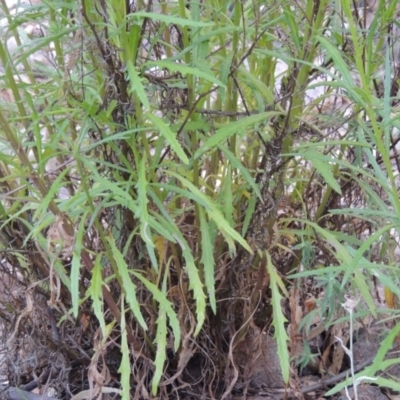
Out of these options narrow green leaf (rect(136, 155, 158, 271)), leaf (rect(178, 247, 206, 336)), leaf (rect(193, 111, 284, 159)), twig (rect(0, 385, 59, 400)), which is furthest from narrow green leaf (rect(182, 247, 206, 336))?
twig (rect(0, 385, 59, 400))

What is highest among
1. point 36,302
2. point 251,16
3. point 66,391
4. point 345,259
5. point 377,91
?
point 251,16

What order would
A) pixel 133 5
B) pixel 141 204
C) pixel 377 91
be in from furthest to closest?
1. pixel 377 91
2. pixel 133 5
3. pixel 141 204

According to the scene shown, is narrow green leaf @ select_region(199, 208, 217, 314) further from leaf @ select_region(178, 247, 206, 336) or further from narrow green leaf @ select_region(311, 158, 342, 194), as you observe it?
narrow green leaf @ select_region(311, 158, 342, 194)

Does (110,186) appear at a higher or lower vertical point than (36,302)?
higher

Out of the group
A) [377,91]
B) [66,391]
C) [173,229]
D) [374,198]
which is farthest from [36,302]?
[377,91]

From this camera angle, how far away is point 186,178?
3.74 feet

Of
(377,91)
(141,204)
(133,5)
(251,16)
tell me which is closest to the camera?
(141,204)

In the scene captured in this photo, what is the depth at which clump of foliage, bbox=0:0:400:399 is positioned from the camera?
953mm

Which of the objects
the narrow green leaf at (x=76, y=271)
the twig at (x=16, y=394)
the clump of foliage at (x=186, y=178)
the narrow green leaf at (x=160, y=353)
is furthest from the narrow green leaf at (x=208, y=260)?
the twig at (x=16, y=394)

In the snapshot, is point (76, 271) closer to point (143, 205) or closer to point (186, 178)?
point (143, 205)

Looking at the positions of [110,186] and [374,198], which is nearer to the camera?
[110,186]

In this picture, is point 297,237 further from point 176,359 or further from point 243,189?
point 176,359

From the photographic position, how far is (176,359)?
1.32 meters

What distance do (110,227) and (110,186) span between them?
8.8 inches
